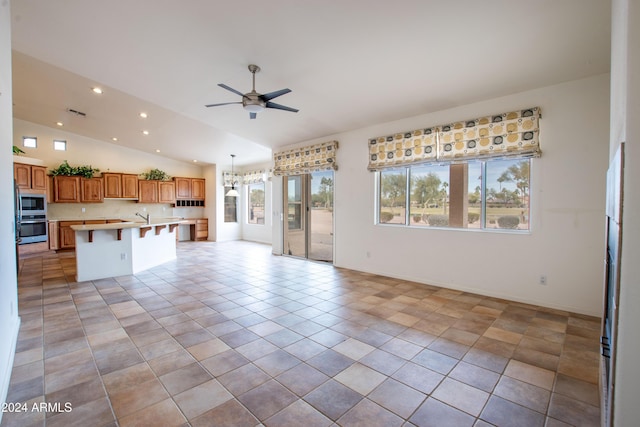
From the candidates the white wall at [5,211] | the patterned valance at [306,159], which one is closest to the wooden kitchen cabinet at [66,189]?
the patterned valance at [306,159]

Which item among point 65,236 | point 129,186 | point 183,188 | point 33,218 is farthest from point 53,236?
point 183,188

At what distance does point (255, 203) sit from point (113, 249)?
5.54 metres

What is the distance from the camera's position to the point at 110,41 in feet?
11.7

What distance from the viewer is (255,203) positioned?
34.8 feet

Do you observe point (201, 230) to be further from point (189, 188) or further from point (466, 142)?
point (466, 142)

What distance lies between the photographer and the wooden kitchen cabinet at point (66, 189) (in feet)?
26.5

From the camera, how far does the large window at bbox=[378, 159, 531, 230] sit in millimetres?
4160

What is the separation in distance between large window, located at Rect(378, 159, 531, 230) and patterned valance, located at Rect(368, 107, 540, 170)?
0.25m

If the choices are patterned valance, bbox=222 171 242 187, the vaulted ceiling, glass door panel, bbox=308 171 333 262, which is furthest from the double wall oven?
glass door panel, bbox=308 171 333 262

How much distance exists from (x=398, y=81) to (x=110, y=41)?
3.59 metres

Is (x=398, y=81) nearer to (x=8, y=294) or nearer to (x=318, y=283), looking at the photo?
(x=318, y=283)

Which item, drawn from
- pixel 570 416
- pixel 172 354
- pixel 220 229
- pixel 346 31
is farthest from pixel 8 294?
pixel 220 229

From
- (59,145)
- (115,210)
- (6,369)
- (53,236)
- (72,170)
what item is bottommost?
(6,369)

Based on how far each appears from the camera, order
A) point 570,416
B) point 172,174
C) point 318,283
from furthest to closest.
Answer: point 172,174
point 318,283
point 570,416
